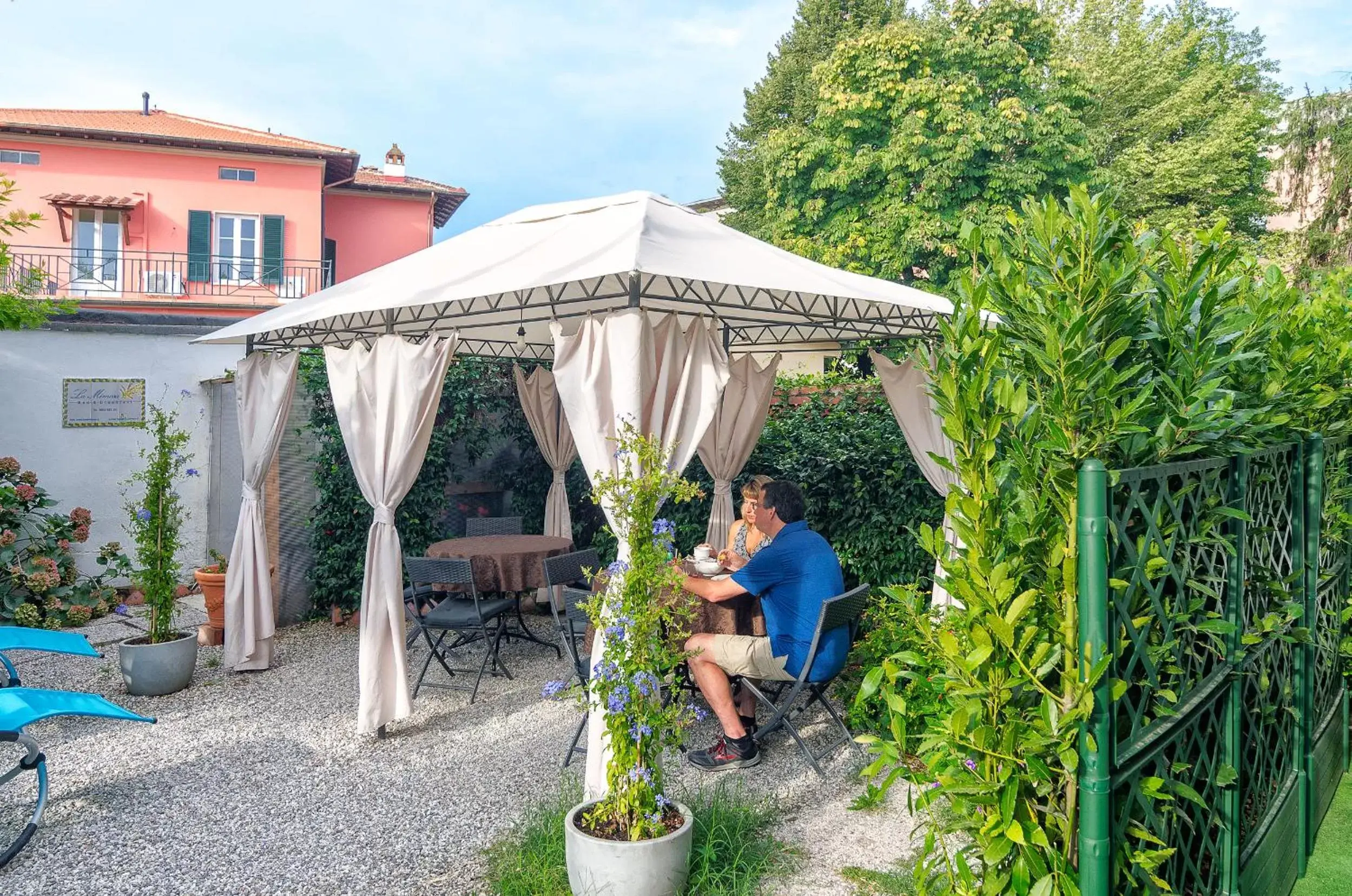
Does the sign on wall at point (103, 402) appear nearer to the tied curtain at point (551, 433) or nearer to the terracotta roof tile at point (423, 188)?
the tied curtain at point (551, 433)

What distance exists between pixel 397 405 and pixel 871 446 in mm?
3446

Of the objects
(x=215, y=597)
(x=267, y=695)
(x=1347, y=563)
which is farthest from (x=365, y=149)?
(x=1347, y=563)

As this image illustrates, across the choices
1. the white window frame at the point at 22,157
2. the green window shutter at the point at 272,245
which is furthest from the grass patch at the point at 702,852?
the white window frame at the point at 22,157

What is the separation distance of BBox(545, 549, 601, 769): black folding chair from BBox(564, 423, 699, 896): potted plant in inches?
40.4

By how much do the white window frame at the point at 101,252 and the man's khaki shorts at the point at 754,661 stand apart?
19007mm

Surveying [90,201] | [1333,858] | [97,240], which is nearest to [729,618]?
[1333,858]

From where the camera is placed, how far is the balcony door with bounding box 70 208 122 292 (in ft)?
60.9

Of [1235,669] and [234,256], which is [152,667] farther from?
[234,256]

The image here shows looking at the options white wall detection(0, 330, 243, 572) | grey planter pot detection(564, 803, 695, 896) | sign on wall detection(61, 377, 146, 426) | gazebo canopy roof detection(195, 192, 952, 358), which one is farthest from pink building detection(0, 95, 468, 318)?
grey planter pot detection(564, 803, 695, 896)

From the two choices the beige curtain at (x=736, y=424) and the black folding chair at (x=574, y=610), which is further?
the beige curtain at (x=736, y=424)

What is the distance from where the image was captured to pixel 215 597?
711 centimetres

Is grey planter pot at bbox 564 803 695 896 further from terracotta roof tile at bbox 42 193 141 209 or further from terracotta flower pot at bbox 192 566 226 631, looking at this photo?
terracotta roof tile at bbox 42 193 141 209

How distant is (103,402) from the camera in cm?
838

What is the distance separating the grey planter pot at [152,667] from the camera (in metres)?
5.32
